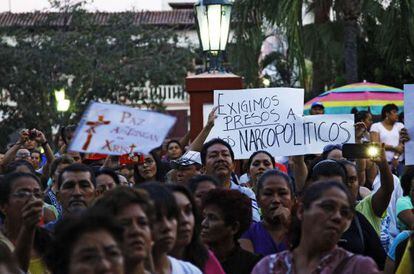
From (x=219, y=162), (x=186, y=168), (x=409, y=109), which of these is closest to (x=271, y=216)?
(x=219, y=162)

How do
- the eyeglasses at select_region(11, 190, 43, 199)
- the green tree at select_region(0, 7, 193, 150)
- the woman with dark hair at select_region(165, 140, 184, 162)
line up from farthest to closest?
the green tree at select_region(0, 7, 193, 150) < the woman with dark hair at select_region(165, 140, 184, 162) < the eyeglasses at select_region(11, 190, 43, 199)

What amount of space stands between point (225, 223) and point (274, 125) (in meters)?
4.31

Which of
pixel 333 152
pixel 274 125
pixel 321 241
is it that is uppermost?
pixel 274 125

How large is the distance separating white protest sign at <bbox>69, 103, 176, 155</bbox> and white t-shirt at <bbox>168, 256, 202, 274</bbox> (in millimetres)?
775

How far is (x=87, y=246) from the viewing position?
568 cm

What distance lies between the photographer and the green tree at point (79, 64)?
138 feet

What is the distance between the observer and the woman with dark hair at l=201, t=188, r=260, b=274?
312 inches

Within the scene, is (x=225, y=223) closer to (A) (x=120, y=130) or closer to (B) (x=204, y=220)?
(B) (x=204, y=220)

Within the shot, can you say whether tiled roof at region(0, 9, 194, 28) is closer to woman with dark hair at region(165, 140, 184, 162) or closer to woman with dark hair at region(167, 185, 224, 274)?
woman with dark hair at region(165, 140, 184, 162)

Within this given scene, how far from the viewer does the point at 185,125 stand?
5488cm

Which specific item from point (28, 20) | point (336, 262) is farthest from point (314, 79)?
point (336, 262)

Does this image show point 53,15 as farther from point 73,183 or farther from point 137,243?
point 137,243

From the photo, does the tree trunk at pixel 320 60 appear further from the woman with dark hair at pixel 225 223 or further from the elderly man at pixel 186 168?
the woman with dark hair at pixel 225 223

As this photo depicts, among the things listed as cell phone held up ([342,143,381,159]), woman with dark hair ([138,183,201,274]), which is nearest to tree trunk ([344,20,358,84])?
cell phone held up ([342,143,381,159])
